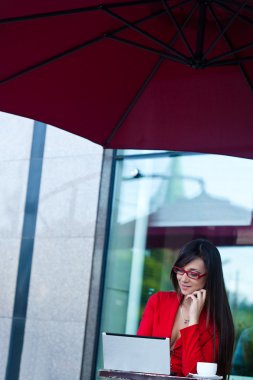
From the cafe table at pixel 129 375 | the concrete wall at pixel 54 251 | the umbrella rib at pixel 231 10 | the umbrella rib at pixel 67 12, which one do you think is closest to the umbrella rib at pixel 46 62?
the umbrella rib at pixel 67 12

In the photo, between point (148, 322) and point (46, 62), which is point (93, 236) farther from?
point (46, 62)

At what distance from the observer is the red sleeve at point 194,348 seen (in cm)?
524

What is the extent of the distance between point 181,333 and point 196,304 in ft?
0.70

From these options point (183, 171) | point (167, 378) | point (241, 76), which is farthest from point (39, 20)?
point (183, 171)

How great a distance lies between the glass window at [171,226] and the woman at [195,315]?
2.86 m

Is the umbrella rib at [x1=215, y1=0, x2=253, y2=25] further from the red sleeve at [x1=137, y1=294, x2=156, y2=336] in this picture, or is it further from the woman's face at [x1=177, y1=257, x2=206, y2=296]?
the red sleeve at [x1=137, y1=294, x2=156, y2=336]

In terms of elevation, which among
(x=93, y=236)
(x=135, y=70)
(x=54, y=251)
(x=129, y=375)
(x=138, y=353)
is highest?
(x=135, y=70)

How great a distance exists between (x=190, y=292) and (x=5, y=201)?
4824 mm

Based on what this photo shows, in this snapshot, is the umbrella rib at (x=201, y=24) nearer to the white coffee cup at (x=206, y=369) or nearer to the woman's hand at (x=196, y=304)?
the woman's hand at (x=196, y=304)

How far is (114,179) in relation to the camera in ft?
31.0

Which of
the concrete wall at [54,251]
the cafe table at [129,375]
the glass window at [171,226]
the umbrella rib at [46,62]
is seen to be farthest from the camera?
the concrete wall at [54,251]

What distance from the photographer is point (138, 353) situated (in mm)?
4641

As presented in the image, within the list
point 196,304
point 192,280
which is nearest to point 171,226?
point 192,280

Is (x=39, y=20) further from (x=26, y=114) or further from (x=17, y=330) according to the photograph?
(x=17, y=330)
